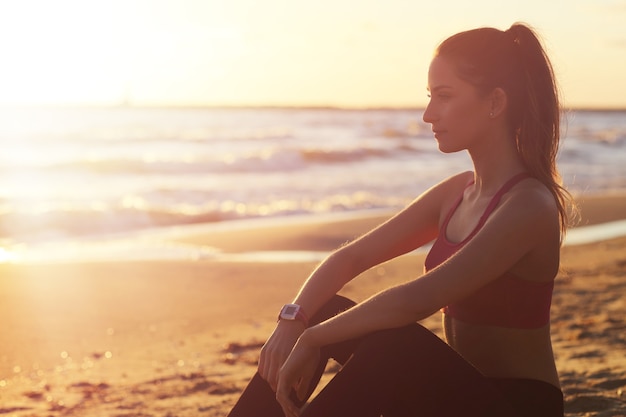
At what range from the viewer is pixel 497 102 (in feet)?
8.59

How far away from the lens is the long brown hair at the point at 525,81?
2570 mm

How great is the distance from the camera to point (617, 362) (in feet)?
15.6

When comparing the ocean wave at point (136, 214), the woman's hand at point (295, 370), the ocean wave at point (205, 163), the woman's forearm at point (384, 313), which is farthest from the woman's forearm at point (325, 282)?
the ocean wave at point (205, 163)

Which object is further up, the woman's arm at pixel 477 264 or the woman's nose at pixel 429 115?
the woman's nose at pixel 429 115

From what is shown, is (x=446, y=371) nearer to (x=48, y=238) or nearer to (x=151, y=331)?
(x=151, y=331)

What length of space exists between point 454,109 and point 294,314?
0.87 m

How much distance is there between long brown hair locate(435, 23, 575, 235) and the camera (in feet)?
8.43

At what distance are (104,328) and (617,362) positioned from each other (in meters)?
3.48

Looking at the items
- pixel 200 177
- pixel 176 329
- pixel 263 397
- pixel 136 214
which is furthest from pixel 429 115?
pixel 200 177

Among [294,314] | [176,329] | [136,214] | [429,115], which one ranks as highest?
[429,115]

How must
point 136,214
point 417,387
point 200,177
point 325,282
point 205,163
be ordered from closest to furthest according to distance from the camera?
point 417,387, point 325,282, point 136,214, point 200,177, point 205,163

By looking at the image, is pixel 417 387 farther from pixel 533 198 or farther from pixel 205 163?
pixel 205 163

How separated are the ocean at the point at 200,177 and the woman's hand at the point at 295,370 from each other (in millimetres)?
1250

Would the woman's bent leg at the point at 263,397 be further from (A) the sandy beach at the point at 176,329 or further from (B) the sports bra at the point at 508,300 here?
(A) the sandy beach at the point at 176,329
